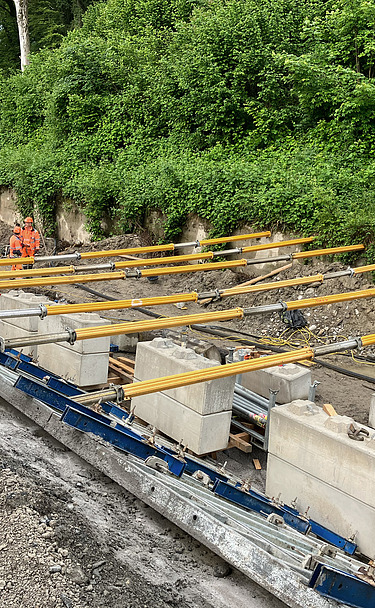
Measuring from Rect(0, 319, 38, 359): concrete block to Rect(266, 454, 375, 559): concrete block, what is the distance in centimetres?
486

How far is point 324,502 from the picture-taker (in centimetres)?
611

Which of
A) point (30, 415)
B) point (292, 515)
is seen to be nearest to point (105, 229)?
point (30, 415)

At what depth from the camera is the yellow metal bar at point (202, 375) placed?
6069 millimetres

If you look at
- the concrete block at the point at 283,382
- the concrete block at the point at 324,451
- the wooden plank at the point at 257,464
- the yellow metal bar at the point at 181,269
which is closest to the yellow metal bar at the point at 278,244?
the yellow metal bar at the point at 181,269

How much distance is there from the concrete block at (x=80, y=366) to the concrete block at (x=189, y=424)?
4.37 ft

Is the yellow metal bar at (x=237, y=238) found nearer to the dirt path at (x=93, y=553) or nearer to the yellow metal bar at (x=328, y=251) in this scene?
the yellow metal bar at (x=328, y=251)

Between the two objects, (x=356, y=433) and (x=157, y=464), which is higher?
(x=356, y=433)

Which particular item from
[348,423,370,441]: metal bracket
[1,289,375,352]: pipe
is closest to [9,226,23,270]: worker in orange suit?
[1,289,375,352]: pipe

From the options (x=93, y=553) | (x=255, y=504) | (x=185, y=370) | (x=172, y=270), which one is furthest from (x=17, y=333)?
(x=255, y=504)

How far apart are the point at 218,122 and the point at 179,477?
54.0ft

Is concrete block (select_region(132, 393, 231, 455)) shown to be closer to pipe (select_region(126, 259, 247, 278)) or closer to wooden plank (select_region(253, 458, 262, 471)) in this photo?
wooden plank (select_region(253, 458, 262, 471))

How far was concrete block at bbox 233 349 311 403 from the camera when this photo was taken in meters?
8.17

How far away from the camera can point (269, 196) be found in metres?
15.1

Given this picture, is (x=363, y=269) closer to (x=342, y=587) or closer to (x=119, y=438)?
(x=119, y=438)
